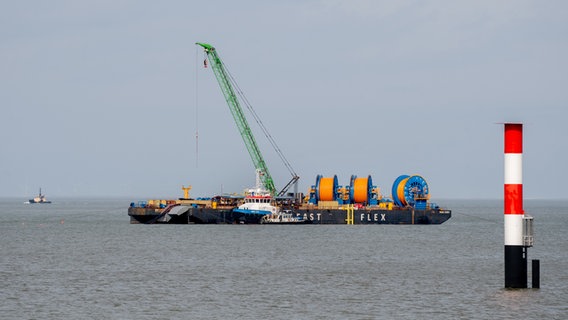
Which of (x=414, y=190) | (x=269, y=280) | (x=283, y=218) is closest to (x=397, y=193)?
(x=414, y=190)

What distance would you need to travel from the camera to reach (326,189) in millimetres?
156125

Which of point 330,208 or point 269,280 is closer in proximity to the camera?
point 269,280

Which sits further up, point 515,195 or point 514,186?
point 514,186

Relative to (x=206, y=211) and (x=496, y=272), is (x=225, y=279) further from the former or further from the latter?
(x=206, y=211)

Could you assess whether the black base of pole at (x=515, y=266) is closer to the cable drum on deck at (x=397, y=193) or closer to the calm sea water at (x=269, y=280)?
the calm sea water at (x=269, y=280)

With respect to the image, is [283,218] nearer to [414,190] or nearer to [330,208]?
[330,208]

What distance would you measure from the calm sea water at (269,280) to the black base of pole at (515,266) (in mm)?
1260

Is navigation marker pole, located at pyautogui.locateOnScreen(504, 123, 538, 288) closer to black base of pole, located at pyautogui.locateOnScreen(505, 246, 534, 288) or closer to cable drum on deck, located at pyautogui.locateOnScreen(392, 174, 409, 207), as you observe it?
black base of pole, located at pyautogui.locateOnScreen(505, 246, 534, 288)

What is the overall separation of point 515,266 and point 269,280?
2125cm

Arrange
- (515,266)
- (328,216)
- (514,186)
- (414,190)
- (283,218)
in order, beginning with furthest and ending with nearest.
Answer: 1. (414,190)
2. (328,216)
3. (283,218)
4. (515,266)
5. (514,186)

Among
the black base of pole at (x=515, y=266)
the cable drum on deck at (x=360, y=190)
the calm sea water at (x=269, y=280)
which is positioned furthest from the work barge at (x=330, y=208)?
the black base of pole at (x=515, y=266)

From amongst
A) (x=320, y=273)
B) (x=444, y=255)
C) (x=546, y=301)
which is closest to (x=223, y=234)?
(x=444, y=255)

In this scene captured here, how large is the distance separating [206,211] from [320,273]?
80508 millimetres

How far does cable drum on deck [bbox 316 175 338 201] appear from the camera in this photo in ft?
512
